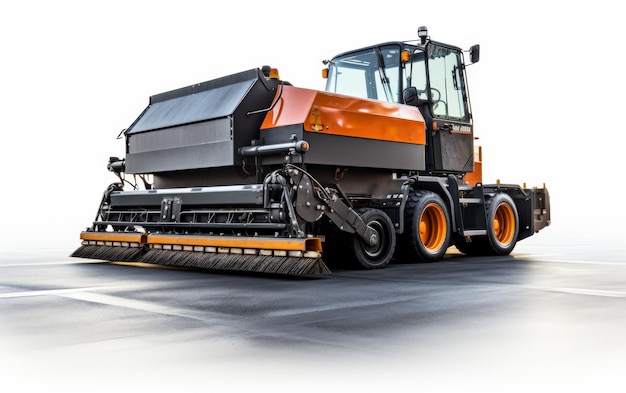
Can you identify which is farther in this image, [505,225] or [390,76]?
[505,225]

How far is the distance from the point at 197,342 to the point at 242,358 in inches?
22.1

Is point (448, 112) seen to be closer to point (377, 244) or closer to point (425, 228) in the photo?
point (425, 228)

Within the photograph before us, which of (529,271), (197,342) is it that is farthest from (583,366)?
(529,271)

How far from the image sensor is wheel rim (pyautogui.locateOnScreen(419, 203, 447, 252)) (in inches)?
435

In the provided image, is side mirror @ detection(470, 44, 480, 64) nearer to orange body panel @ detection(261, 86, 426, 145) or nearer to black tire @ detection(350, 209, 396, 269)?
orange body panel @ detection(261, 86, 426, 145)

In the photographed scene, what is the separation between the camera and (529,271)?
935cm

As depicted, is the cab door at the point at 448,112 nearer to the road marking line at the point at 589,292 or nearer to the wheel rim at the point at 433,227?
the wheel rim at the point at 433,227

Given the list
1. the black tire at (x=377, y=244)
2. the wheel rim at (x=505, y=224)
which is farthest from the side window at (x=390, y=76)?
the wheel rim at (x=505, y=224)

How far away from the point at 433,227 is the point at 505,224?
240 centimetres

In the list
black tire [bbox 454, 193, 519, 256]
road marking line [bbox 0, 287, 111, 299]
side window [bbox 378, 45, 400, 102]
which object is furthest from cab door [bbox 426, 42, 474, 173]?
road marking line [bbox 0, 287, 111, 299]

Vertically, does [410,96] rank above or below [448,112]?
above

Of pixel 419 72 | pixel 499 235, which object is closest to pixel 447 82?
pixel 419 72

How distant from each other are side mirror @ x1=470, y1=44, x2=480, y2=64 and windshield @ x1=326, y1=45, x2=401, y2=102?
1.30 metres

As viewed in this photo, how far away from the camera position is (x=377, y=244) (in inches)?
385
